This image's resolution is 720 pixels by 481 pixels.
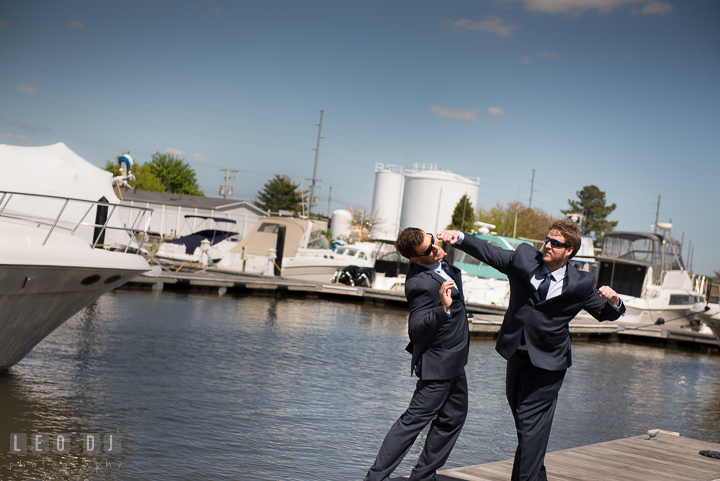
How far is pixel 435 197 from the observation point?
72375mm

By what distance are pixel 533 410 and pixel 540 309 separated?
64cm

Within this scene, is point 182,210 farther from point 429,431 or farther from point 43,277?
point 429,431

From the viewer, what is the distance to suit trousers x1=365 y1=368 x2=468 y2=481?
13.2 feet

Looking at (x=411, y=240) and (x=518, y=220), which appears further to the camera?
(x=518, y=220)

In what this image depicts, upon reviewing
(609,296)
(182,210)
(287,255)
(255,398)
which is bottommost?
(255,398)

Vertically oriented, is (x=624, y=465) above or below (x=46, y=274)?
below

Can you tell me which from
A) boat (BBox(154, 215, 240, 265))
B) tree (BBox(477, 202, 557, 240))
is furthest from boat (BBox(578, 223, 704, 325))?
tree (BBox(477, 202, 557, 240))

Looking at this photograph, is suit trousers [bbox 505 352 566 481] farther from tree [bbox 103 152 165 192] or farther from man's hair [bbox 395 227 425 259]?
tree [bbox 103 152 165 192]

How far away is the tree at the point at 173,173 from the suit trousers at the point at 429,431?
88198mm

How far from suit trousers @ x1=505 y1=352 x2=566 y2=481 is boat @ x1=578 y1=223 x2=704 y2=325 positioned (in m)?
22.1

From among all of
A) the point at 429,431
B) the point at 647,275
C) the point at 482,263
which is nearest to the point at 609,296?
the point at 429,431

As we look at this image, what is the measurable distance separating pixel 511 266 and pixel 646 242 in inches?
967

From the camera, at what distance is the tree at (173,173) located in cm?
8831

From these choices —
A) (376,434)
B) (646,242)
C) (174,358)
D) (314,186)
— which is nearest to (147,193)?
(314,186)
